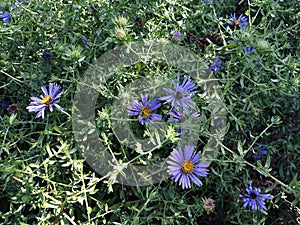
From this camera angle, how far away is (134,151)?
3.22 ft

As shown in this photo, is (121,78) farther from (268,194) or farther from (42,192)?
(268,194)

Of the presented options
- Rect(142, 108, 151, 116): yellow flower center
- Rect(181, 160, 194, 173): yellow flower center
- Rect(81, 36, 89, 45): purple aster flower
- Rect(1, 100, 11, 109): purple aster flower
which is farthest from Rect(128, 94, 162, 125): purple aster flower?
Rect(1, 100, 11, 109): purple aster flower

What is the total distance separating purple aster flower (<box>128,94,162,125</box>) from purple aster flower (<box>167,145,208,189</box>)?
3.8 inches

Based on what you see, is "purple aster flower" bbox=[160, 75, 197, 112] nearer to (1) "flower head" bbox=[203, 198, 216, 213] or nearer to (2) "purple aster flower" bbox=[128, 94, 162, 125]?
(2) "purple aster flower" bbox=[128, 94, 162, 125]

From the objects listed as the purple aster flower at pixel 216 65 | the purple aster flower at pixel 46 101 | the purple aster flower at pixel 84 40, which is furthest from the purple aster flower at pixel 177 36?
the purple aster flower at pixel 46 101

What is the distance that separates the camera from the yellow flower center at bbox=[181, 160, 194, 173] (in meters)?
0.94

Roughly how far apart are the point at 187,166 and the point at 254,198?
0.59 feet

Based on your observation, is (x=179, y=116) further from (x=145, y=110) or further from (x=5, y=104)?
(x=5, y=104)

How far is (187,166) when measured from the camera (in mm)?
940

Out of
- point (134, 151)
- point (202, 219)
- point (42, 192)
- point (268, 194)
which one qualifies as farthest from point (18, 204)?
point (268, 194)

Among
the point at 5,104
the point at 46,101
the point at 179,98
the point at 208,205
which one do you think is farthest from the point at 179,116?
the point at 5,104

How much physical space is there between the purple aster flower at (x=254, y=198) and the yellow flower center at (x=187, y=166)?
5.5 inches

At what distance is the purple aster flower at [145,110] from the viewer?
0.96 metres

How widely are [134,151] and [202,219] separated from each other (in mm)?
249
